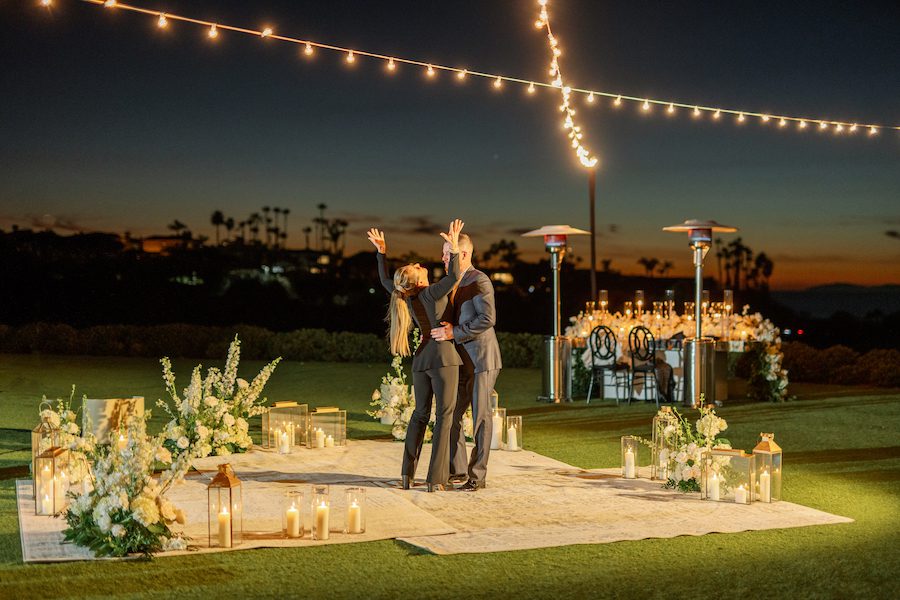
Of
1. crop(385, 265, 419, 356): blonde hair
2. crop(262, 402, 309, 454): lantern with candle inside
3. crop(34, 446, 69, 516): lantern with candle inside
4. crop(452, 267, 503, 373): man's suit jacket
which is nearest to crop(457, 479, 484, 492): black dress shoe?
crop(452, 267, 503, 373): man's suit jacket

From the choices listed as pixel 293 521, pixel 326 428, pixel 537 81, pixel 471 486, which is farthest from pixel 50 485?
pixel 537 81

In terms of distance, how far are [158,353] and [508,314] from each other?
1548 cm

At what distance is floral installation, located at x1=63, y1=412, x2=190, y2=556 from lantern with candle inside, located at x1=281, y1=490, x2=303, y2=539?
0.59 m

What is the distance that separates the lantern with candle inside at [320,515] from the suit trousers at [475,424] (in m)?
1.83

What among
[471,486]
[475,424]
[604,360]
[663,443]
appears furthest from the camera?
[604,360]

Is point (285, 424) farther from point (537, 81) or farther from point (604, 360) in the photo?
point (604, 360)

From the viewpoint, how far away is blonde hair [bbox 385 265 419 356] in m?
7.43

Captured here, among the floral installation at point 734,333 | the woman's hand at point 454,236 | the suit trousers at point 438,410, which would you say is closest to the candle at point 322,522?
the suit trousers at point 438,410

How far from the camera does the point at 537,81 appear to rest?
39.0 feet

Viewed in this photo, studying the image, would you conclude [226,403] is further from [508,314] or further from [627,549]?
[508,314]

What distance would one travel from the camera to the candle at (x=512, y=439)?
31.7ft

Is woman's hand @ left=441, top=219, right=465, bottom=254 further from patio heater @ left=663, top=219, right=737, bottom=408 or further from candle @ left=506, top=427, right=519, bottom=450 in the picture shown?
patio heater @ left=663, top=219, right=737, bottom=408

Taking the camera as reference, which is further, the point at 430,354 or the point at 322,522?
the point at 430,354

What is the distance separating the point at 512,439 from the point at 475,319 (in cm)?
251
